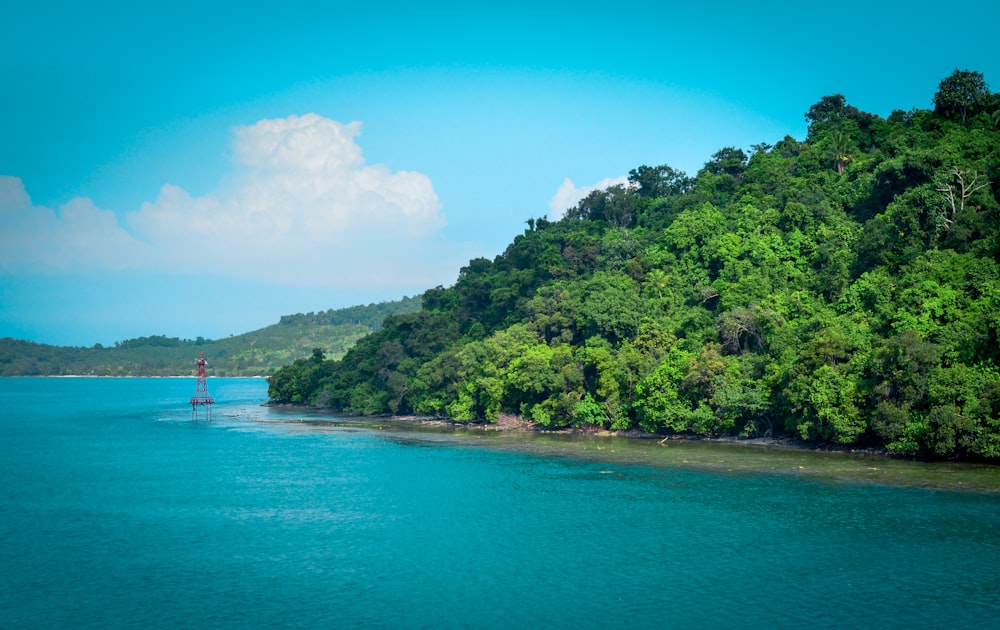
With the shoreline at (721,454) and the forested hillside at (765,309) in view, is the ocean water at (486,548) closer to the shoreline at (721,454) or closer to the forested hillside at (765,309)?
the shoreline at (721,454)

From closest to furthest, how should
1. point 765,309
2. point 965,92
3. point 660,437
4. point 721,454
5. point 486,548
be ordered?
1. point 486,548
2. point 721,454
3. point 765,309
4. point 660,437
5. point 965,92

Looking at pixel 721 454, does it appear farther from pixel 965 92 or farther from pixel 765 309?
pixel 965 92

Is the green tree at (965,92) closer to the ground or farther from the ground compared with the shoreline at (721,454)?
farther from the ground

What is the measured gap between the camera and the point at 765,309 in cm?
6756

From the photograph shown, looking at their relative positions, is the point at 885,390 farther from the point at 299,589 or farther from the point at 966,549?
the point at 299,589

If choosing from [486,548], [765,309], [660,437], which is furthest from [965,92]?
[486,548]

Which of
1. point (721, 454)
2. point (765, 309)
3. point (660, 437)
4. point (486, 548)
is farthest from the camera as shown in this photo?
point (660, 437)

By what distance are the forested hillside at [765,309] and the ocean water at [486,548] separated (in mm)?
11253

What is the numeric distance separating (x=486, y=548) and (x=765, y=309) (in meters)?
41.6

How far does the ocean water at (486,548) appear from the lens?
87.2 feet

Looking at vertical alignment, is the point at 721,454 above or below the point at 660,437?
below

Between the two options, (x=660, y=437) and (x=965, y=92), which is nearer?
(x=660, y=437)

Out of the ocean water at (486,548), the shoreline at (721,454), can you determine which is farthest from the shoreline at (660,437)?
the ocean water at (486,548)

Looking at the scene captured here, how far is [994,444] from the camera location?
4634 centimetres
